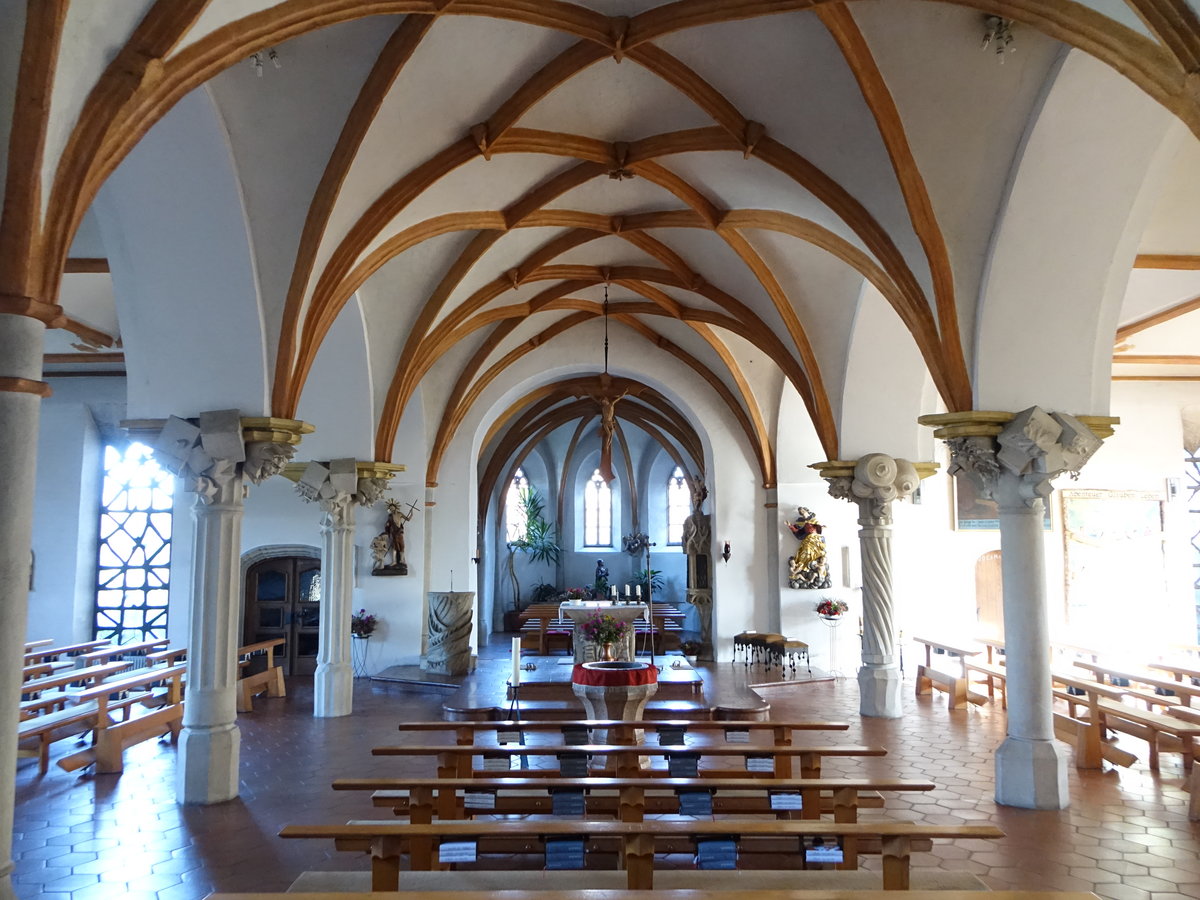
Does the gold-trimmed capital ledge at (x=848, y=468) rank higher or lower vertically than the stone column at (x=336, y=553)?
higher

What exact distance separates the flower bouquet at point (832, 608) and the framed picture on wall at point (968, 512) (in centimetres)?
315

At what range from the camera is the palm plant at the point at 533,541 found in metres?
27.3

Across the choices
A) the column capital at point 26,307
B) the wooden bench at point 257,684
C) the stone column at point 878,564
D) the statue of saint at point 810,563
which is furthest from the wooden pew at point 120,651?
the statue of saint at point 810,563

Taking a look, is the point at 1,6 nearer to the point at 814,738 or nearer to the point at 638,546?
the point at 814,738

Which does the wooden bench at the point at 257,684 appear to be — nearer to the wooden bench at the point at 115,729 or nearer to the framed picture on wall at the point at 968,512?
the wooden bench at the point at 115,729

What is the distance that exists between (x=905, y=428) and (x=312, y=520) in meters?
10.0

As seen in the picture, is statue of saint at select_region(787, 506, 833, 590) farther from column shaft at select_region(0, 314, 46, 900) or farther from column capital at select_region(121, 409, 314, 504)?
column shaft at select_region(0, 314, 46, 900)

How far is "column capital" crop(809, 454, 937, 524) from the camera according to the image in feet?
37.0

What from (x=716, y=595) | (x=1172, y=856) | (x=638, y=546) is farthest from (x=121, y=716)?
(x=638, y=546)

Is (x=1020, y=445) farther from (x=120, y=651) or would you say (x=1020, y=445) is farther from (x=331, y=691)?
(x=120, y=651)

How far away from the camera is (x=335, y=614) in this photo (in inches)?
465

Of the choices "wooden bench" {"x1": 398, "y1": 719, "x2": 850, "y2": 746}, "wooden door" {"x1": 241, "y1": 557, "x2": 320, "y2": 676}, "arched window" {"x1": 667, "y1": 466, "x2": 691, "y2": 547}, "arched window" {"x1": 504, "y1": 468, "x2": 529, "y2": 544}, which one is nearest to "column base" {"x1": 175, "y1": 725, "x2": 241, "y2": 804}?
"wooden bench" {"x1": 398, "y1": 719, "x2": 850, "y2": 746}

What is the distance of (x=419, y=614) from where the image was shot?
1542 cm

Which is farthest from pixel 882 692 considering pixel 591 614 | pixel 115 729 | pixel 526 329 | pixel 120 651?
pixel 120 651
